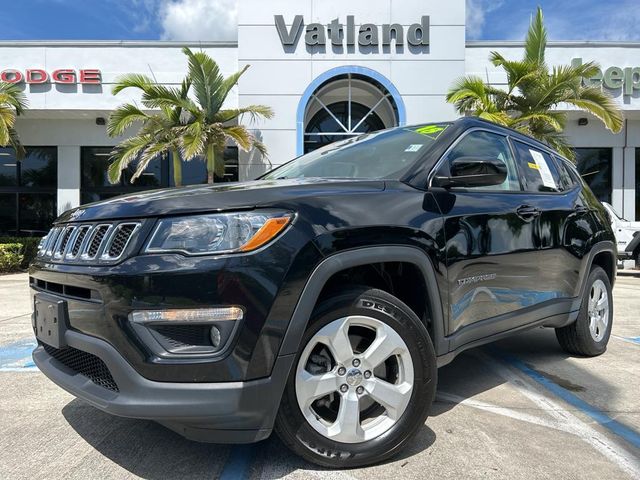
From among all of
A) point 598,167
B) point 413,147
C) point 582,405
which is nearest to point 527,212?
point 413,147

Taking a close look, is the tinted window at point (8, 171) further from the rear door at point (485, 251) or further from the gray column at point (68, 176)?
the rear door at point (485, 251)

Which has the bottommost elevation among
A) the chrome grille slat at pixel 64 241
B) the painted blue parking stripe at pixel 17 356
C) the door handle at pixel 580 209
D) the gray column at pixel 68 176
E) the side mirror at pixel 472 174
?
the painted blue parking stripe at pixel 17 356

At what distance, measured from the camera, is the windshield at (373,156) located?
2866mm

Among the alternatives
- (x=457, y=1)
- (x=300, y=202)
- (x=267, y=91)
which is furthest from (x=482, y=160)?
(x=457, y=1)

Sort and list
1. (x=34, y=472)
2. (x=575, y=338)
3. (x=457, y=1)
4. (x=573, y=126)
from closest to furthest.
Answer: (x=34, y=472) < (x=575, y=338) < (x=457, y=1) < (x=573, y=126)

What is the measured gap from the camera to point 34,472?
2.27m

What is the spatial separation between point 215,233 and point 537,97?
39.3ft

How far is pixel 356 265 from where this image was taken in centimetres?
223

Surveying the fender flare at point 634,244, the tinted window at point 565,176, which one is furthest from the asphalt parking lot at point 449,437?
the fender flare at point 634,244

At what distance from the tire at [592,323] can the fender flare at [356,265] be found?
208cm

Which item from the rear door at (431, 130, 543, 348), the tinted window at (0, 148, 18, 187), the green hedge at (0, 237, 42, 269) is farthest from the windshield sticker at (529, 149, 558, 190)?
the tinted window at (0, 148, 18, 187)

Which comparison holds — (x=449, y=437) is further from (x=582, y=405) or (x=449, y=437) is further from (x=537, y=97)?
(x=537, y=97)

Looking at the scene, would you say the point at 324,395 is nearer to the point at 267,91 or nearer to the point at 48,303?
the point at 48,303

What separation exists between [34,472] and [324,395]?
141 centimetres
